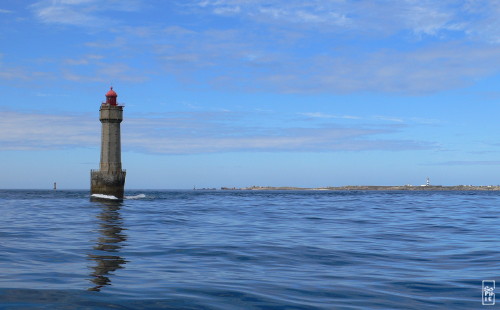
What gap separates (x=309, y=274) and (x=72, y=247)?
26.1ft

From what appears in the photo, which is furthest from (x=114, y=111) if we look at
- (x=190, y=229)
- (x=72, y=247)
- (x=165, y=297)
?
(x=165, y=297)

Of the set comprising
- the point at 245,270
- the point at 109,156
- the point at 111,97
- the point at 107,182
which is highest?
the point at 111,97

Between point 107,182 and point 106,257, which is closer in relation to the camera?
point 106,257

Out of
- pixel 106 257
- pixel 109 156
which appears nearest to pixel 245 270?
pixel 106 257

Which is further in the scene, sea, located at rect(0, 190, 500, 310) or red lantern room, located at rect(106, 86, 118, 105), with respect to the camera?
red lantern room, located at rect(106, 86, 118, 105)

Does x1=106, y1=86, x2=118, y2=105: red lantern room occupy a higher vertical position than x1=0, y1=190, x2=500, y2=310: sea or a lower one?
higher

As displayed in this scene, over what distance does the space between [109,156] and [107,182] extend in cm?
305

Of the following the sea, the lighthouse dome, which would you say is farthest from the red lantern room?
the sea

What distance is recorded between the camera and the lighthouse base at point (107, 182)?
182ft

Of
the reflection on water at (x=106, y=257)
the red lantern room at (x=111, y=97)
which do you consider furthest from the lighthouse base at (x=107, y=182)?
the reflection on water at (x=106, y=257)

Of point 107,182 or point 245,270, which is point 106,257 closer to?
point 245,270

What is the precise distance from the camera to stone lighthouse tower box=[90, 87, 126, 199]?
5522 cm

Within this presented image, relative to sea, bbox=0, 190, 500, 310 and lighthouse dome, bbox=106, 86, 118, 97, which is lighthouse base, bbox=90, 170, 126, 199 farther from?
sea, bbox=0, 190, 500, 310

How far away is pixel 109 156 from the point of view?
2174 inches
